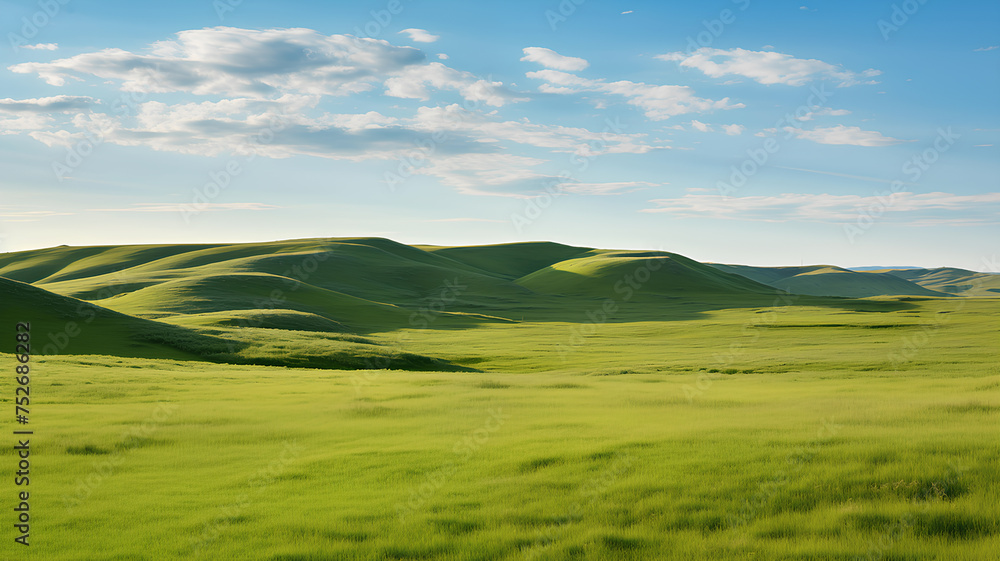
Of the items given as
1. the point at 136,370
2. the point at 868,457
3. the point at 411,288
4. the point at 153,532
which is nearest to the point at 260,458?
the point at 153,532

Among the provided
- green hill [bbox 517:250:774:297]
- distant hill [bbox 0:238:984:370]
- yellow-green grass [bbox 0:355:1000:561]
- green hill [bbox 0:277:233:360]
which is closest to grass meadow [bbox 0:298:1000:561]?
yellow-green grass [bbox 0:355:1000:561]

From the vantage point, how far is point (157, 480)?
12.2m

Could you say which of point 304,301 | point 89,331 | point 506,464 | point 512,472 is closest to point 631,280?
point 304,301

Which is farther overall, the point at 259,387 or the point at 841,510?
the point at 259,387

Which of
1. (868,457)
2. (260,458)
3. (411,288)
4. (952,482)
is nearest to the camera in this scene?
(952,482)

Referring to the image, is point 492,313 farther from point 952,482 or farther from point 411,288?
point 952,482

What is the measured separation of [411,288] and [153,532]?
14387 centimetres

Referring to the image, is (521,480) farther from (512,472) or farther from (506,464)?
(506,464)

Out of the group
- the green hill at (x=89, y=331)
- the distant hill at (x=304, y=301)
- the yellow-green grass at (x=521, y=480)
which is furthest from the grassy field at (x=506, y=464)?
the distant hill at (x=304, y=301)

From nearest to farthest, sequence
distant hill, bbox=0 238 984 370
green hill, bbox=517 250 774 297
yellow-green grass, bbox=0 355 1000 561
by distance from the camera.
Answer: yellow-green grass, bbox=0 355 1000 561, distant hill, bbox=0 238 984 370, green hill, bbox=517 250 774 297

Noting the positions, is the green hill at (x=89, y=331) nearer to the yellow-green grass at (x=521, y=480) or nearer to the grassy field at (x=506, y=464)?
the grassy field at (x=506, y=464)

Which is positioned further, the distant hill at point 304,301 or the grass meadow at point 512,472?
the distant hill at point 304,301

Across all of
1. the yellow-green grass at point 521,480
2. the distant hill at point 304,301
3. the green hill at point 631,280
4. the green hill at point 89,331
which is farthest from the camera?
the green hill at point 631,280

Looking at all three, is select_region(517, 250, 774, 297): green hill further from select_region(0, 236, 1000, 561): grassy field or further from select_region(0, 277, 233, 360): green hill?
select_region(0, 236, 1000, 561): grassy field
